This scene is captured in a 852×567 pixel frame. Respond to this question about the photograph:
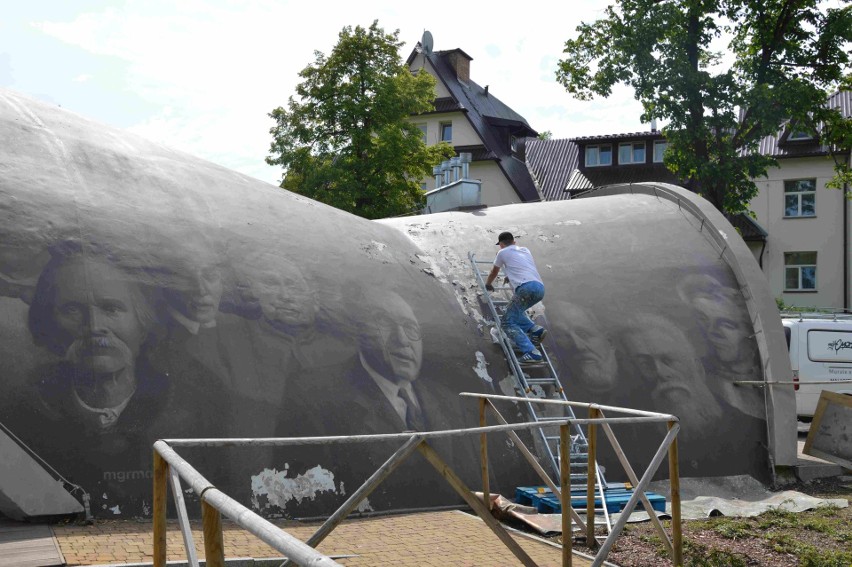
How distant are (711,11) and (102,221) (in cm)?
1815

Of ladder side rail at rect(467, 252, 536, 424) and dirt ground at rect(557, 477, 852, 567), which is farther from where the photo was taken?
ladder side rail at rect(467, 252, 536, 424)

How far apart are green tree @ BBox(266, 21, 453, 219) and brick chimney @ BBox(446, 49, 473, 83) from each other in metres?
14.7

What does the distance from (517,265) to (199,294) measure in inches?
161

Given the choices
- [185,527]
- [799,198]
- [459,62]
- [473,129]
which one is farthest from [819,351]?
[459,62]

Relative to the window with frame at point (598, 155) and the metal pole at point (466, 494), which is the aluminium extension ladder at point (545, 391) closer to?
the metal pole at point (466, 494)

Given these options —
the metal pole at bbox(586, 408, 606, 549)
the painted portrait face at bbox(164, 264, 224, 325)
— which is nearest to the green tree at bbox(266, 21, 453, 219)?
the painted portrait face at bbox(164, 264, 224, 325)

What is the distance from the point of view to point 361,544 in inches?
321

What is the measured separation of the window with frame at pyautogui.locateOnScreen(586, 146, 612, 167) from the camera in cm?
4178

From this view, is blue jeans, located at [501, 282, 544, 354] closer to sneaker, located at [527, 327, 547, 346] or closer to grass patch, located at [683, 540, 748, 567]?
sneaker, located at [527, 327, 547, 346]

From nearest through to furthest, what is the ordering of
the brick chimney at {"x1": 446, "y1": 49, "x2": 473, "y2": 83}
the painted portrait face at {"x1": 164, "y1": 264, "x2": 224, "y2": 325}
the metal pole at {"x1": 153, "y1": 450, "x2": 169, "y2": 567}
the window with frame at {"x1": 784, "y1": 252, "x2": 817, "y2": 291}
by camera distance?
the metal pole at {"x1": 153, "y1": 450, "x2": 169, "y2": 567} < the painted portrait face at {"x1": 164, "y1": 264, "x2": 224, "y2": 325} < the window with frame at {"x1": 784, "y1": 252, "x2": 817, "y2": 291} < the brick chimney at {"x1": 446, "y1": 49, "x2": 473, "y2": 83}

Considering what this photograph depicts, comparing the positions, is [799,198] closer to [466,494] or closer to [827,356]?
[827,356]

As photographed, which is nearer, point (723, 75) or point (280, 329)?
point (280, 329)

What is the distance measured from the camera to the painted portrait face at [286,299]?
1023 centimetres

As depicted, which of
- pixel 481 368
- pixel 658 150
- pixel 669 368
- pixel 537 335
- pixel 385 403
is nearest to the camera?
pixel 385 403
